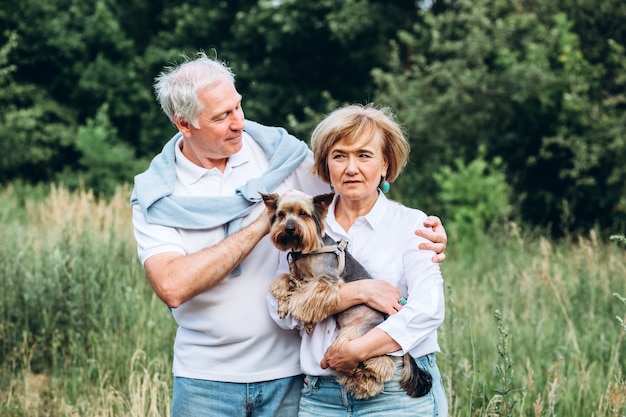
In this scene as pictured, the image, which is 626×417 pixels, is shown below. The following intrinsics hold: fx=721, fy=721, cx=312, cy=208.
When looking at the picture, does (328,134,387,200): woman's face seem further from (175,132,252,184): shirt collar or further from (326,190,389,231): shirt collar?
(175,132,252,184): shirt collar

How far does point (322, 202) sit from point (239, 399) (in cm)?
100

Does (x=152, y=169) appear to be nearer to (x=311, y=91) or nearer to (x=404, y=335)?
(x=404, y=335)

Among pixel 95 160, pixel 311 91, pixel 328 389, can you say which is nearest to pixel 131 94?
pixel 95 160

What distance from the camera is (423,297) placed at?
3.00m

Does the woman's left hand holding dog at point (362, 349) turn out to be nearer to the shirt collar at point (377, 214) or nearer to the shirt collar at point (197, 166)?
the shirt collar at point (377, 214)

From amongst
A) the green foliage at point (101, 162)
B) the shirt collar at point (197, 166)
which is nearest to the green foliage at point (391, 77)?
the green foliage at point (101, 162)

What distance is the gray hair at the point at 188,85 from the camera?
3422 mm

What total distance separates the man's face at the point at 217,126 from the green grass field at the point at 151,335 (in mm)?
1717

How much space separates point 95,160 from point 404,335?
16874 millimetres

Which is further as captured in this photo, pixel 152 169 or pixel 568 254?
pixel 568 254

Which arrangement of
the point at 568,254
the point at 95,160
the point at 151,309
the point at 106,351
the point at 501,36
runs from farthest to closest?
1. the point at 95,160
2. the point at 501,36
3. the point at 568,254
4. the point at 151,309
5. the point at 106,351

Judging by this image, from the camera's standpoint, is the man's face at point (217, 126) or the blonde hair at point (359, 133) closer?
the blonde hair at point (359, 133)

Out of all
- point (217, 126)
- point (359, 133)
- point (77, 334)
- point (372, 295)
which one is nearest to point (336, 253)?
point (372, 295)

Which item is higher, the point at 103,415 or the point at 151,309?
the point at 151,309
